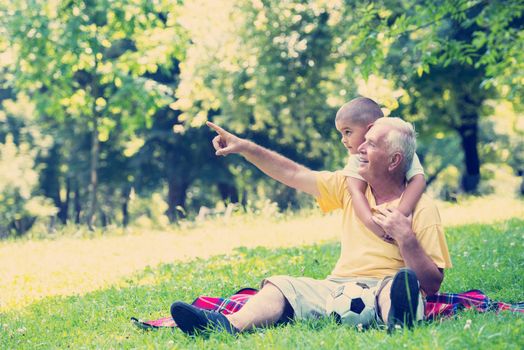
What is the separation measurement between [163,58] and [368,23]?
7.90 metres

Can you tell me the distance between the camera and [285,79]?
18.8 meters

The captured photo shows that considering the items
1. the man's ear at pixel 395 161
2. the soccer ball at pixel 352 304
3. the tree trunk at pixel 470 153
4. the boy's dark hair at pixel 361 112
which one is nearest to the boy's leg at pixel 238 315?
the soccer ball at pixel 352 304

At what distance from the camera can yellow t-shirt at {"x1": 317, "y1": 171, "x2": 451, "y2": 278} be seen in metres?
3.94

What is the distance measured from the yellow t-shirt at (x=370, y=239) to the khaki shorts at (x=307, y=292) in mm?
95

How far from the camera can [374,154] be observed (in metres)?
4.03

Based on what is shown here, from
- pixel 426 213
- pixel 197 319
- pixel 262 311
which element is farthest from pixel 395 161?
pixel 197 319

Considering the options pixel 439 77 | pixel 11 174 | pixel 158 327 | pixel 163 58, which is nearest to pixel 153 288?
pixel 158 327

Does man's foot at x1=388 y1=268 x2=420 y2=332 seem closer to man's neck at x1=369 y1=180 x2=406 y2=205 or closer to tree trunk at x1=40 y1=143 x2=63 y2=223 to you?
man's neck at x1=369 y1=180 x2=406 y2=205

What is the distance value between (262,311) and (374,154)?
4.01 ft

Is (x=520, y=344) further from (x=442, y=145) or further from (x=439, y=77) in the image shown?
(x=442, y=145)

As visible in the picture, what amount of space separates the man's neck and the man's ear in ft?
0.48

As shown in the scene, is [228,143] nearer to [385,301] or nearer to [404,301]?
[385,301]

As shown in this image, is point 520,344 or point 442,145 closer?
point 520,344

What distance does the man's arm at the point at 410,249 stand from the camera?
150 inches
